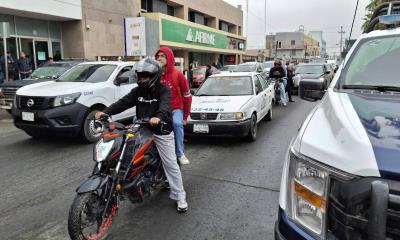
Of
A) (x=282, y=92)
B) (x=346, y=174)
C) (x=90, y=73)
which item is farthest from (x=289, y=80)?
(x=346, y=174)

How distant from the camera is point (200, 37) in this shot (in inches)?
1340

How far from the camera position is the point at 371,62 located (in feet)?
11.5

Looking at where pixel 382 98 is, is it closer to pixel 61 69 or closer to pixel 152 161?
pixel 152 161

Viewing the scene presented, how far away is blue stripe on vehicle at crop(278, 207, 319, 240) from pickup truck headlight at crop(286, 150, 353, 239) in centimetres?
3

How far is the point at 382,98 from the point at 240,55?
1844 inches

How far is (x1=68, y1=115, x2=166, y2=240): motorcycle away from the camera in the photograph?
3.26 meters

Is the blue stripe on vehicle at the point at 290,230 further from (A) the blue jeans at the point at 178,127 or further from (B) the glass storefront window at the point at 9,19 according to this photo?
(B) the glass storefront window at the point at 9,19

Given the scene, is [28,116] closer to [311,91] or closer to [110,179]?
[110,179]

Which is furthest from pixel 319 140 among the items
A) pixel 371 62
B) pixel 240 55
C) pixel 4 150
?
pixel 240 55

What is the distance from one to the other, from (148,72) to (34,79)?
9.34 meters

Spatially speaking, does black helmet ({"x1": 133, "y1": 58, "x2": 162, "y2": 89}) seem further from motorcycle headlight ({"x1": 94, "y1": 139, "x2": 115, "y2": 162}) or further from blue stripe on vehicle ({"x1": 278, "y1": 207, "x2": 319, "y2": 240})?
blue stripe on vehicle ({"x1": 278, "y1": 207, "x2": 319, "y2": 240})

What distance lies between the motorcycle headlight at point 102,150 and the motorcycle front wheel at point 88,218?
338mm

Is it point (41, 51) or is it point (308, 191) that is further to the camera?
point (41, 51)

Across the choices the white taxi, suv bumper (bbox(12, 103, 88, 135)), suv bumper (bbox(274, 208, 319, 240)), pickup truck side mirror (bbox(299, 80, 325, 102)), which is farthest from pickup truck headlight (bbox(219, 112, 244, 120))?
suv bumper (bbox(274, 208, 319, 240))
